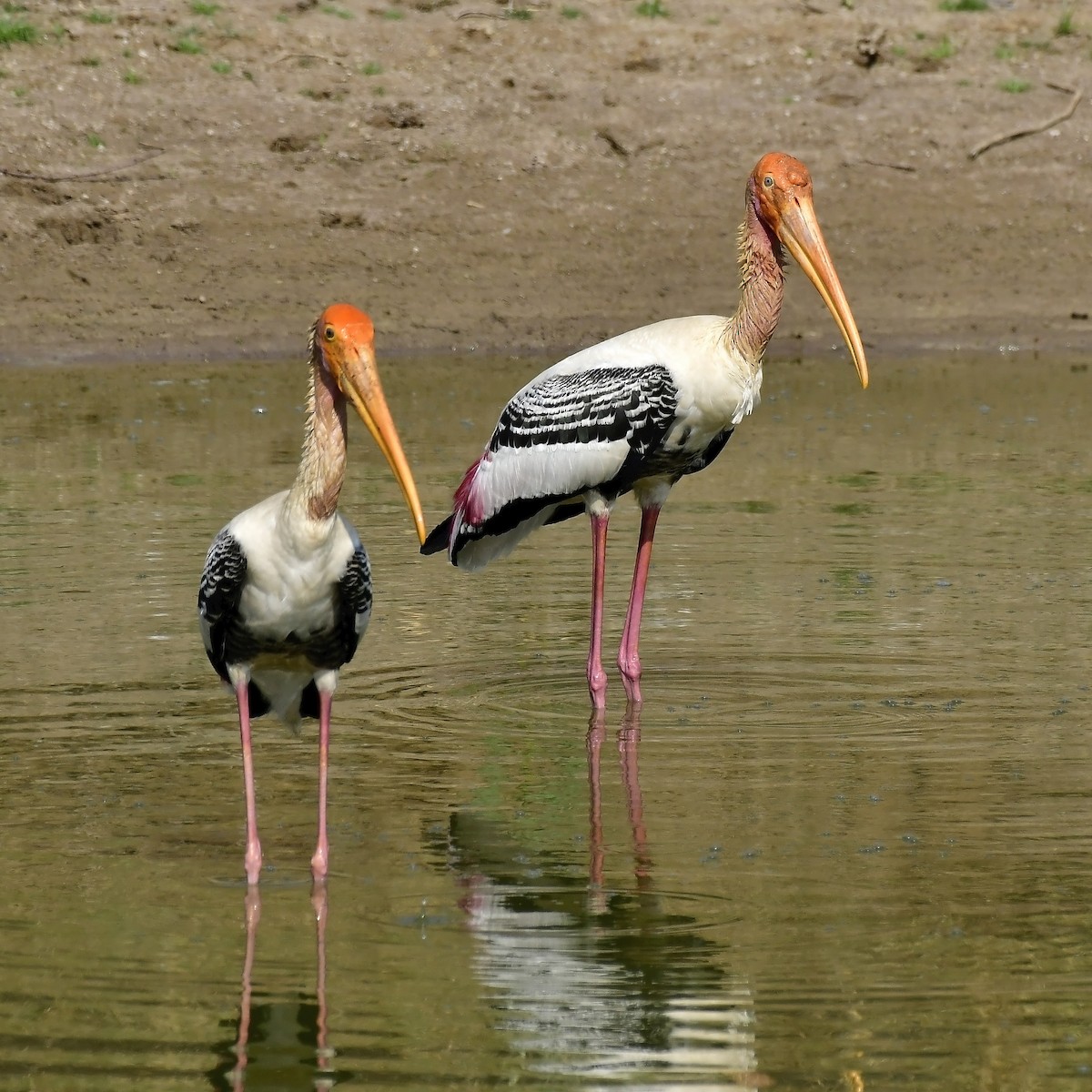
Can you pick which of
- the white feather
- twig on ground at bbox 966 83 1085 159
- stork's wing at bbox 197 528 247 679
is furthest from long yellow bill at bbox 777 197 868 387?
twig on ground at bbox 966 83 1085 159

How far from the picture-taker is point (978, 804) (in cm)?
620

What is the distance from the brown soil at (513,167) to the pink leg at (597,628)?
8295mm

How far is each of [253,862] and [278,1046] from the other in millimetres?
1075

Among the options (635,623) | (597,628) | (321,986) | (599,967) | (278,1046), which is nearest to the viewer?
(278,1046)

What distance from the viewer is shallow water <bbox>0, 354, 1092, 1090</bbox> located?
4594 millimetres

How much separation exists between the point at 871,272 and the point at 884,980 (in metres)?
12.6

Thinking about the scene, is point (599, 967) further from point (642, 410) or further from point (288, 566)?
point (642, 410)

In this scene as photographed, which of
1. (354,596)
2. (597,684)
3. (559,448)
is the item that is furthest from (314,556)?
(559,448)

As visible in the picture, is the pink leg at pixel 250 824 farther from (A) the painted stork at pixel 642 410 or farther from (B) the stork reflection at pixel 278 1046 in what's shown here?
(A) the painted stork at pixel 642 410

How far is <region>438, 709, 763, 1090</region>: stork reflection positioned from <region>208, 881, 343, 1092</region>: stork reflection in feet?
1.18

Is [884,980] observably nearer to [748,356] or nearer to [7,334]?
[748,356]

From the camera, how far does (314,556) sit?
18.2ft

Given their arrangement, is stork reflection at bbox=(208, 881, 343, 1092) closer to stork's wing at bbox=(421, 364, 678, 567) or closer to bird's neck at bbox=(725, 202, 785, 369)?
stork's wing at bbox=(421, 364, 678, 567)

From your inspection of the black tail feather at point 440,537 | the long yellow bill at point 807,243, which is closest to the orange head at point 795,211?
the long yellow bill at point 807,243
